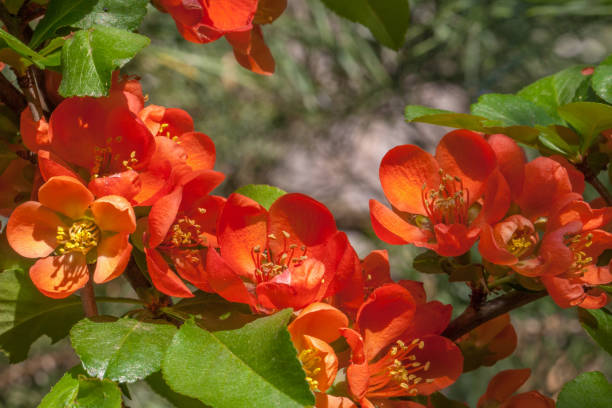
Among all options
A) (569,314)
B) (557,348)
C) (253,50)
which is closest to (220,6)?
(253,50)

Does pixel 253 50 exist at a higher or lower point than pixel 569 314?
higher

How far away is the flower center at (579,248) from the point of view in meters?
0.52

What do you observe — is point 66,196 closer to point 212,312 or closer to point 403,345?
point 212,312

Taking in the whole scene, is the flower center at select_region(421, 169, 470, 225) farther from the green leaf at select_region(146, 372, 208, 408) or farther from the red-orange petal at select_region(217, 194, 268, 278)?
the green leaf at select_region(146, 372, 208, 408)

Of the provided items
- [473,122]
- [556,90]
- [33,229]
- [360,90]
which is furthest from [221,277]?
[360,90]

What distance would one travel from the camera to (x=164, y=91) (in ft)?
7.98

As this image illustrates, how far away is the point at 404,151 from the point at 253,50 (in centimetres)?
18

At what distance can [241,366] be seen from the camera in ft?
1.33

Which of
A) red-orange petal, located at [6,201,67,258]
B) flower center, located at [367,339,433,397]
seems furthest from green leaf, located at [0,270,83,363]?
flower center, located at [367,339,433,397]

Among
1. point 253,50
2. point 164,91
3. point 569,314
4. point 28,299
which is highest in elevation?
point 253,50

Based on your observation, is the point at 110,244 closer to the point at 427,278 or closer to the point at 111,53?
the point at 111,53

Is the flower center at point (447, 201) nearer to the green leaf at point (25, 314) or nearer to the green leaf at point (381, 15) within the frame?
the green leaf at point (381, 15)

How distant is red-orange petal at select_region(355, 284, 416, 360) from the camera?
1.58 feet

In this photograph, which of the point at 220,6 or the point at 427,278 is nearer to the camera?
the point at 220,6
